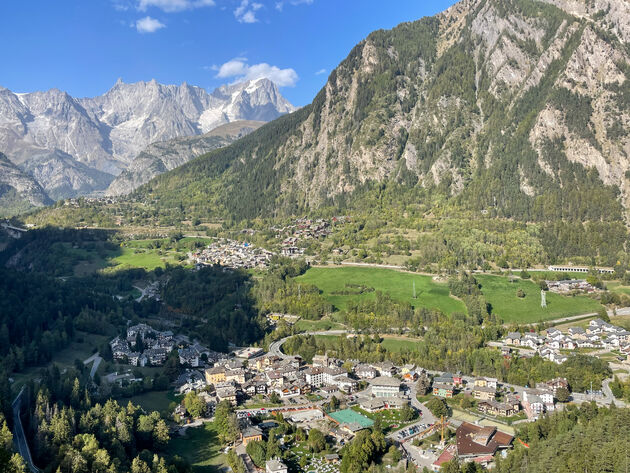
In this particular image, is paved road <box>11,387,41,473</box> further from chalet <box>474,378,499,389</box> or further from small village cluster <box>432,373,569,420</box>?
chalet <box>474,378,499,389</box>

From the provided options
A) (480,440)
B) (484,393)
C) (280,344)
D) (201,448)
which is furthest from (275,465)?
(280,344)

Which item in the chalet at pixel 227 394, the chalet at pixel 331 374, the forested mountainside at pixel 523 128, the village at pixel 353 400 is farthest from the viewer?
the forested mountainside at pixel 523 128

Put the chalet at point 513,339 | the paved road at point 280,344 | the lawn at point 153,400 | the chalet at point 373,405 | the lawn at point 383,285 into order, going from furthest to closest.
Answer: the lawn at point 383,285 → the paved road at point 280,344 → the chalet at point 513,339 → the lawn at point 153,400 → the chalet at point 373,405

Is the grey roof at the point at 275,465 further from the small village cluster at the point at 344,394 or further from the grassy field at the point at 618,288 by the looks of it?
the grassy field at the point at 618,288

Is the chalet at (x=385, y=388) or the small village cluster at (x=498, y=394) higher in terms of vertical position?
the chalet at (x=385, y=388)

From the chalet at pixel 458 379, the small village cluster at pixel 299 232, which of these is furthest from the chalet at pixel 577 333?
the small village cluster at pixel 299 232

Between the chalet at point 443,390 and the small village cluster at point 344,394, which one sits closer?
the small village cluster at point 344,394

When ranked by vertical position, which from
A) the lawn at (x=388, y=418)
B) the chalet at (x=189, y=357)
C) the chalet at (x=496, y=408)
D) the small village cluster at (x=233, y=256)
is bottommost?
the chalet at (x=496, y=408)
